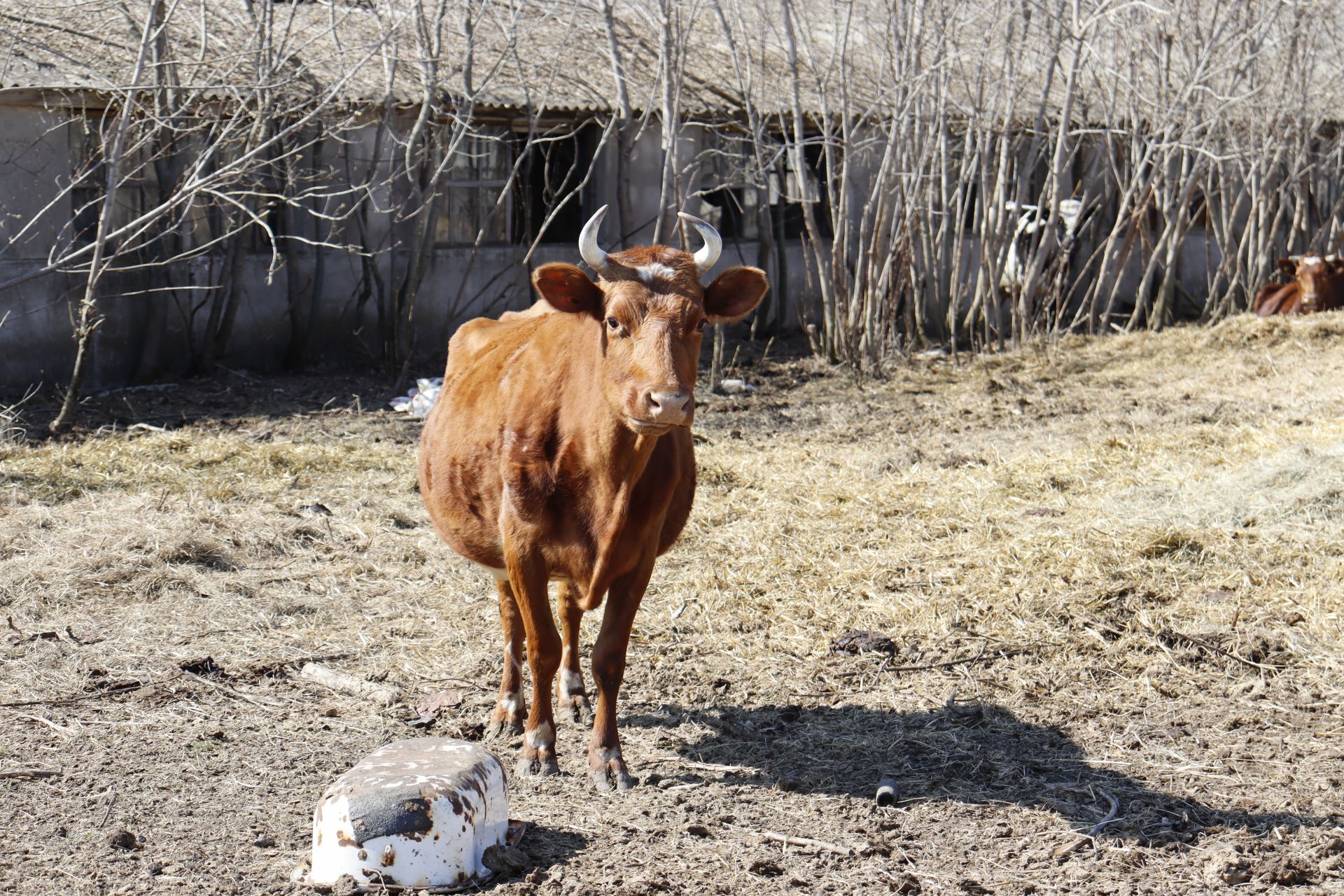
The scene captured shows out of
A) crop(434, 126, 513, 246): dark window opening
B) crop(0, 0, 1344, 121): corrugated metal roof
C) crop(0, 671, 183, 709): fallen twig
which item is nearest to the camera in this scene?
crop(0, 671, 183, 709): fallen twig

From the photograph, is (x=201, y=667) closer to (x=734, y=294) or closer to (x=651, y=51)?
(x=734, y=294)

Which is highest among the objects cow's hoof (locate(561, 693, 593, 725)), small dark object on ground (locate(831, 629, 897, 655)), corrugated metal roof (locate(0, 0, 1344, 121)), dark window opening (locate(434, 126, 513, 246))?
corrugated metal roof (locate(0, 0, 1344, 121))

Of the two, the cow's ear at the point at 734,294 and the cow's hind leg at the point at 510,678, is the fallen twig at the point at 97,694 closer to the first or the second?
the cow's hind leg at the point at 510,678

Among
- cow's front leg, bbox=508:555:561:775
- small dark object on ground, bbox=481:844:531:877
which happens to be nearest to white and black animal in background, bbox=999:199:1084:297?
cow's front leg, bbox=508:555:561:775

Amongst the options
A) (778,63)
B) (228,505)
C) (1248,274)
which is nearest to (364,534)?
(228,505)

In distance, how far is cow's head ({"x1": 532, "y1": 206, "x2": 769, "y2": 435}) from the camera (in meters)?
3.76

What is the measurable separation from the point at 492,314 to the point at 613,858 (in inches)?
411

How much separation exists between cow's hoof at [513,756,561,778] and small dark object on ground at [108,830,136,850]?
115cm

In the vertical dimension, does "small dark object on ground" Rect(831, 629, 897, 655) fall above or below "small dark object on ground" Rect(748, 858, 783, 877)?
above

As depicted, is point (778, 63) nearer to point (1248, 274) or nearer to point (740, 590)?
point (1248, 274)

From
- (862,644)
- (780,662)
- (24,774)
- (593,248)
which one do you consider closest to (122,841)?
(24,774)

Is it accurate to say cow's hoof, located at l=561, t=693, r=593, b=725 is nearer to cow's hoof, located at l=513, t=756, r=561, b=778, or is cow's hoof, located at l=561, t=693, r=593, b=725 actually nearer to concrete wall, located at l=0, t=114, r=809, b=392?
cow's hoof, located at l=513, t=756, r=561, b=778

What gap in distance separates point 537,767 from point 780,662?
1.36 m

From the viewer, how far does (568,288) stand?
405cm
